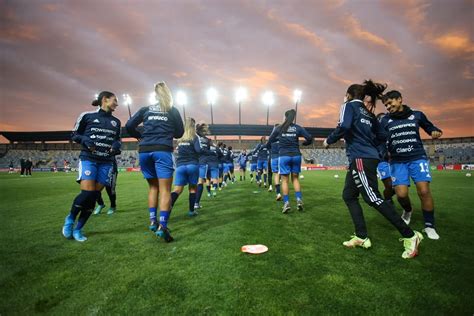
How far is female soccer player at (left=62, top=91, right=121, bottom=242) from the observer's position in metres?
4.25

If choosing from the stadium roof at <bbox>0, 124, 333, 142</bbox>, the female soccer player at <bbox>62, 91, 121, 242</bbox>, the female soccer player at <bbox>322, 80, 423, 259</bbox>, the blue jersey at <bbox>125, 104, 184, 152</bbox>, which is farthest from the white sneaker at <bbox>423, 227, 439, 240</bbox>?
the stadium roof at <bbox>0, 124, 333, 142</bbox>

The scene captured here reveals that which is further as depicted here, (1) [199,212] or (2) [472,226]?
(1) [199,212]

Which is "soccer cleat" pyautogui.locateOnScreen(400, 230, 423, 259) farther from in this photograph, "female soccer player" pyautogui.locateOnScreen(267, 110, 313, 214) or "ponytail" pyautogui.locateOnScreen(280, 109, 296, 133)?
"ponytail" pyautogui.locateOnScreen(280, 109, 296, 133)

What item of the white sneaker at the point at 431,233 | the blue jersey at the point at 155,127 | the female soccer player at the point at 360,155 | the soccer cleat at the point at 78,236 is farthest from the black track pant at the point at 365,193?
the soccer cleat at the point at 78,236

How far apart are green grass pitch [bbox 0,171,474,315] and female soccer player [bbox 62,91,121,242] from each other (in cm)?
45

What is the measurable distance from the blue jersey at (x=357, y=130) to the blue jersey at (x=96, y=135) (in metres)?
4.14

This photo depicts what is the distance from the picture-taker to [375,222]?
5223 millimetres

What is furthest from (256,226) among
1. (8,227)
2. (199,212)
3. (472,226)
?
(8,227)

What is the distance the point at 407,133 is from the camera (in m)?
4.55

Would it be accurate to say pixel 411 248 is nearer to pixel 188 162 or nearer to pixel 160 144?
pixel 160 144

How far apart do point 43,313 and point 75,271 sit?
883 millimetres

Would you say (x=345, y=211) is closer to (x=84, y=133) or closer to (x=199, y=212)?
(x=199, y=212)

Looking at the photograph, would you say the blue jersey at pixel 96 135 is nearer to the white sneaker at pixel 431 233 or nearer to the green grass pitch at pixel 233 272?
the green grass pitch at pixel 233 272

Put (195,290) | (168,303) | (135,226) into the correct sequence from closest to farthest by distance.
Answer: (168,303)
(195,290)
(135,226)
